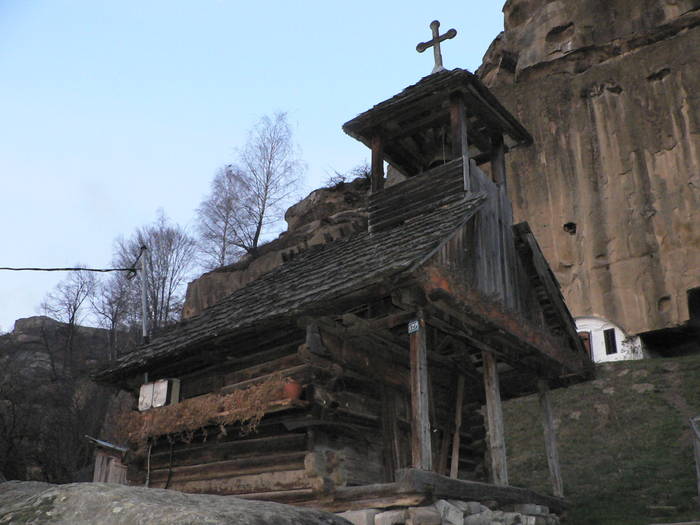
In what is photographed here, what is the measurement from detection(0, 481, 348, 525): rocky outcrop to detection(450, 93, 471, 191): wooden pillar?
24.5 ft

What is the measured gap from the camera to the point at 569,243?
31.7m

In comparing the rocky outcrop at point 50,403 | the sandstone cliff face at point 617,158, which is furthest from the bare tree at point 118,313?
the sandstone cliff face at point 617,158

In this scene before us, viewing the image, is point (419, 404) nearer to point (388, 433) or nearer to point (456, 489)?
point (456, 489)

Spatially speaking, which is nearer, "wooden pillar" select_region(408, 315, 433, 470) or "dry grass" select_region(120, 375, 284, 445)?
"wooden pillar" select_region(408, 315, 433, 470)

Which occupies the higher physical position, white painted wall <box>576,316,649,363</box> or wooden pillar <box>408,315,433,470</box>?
white painted wall <box>576,316,649,363</box>

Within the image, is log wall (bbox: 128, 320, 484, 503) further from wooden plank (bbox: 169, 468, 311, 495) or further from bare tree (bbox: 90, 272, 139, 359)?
bare tree (bbox: 90, 272, 139, 359)

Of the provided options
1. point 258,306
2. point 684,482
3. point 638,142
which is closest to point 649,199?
point 638,142

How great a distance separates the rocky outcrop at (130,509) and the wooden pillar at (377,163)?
846cm

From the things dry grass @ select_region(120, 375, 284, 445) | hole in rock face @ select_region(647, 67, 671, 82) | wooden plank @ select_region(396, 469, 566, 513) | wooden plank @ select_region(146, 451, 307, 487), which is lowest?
wooden plank @ select_region(396, 469, 566, 513)

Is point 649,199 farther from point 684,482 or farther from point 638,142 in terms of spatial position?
point 684,482

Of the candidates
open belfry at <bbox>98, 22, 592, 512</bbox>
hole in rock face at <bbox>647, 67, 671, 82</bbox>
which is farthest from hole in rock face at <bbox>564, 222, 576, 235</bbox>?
open belfry at <bbox>98, 22, 592, 512</bbox>

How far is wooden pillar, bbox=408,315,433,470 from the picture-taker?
855 cm

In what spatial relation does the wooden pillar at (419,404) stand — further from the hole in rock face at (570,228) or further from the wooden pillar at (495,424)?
the hole in rock face at (570,228)

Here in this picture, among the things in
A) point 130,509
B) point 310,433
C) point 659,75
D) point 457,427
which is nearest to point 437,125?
point 457,427
